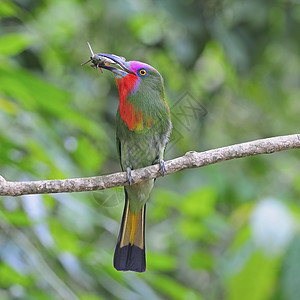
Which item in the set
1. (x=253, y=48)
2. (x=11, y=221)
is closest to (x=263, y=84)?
(x=253, y=48)

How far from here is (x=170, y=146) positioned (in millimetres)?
1961

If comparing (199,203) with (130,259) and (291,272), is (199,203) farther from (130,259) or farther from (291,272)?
(130,259)

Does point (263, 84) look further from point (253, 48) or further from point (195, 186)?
point (195, 186)

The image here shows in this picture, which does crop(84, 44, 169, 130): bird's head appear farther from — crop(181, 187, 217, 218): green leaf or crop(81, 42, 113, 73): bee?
crop(181, 187, 217, 218): green leaf

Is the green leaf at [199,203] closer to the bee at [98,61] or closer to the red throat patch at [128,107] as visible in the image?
the red throat patch at [128,107]

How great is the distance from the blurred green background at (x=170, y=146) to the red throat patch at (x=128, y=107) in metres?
0.12

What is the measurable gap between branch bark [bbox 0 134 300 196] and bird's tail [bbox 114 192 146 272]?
333mm

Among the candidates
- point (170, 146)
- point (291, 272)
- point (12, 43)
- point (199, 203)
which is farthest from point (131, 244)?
point (199, 203)

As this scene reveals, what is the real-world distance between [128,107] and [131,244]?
21.6 inches

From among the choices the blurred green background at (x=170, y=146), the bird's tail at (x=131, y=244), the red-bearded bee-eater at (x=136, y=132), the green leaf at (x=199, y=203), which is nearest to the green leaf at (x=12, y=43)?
the blurred green background at (x=170, y=146)

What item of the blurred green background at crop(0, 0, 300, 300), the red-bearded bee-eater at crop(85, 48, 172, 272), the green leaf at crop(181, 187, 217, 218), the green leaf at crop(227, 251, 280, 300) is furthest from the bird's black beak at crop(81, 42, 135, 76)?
the green leaf at crop(181, 187, 217, 218)

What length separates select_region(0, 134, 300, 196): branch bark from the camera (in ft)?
5.16

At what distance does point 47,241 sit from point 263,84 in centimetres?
219

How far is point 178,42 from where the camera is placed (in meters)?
3.63
